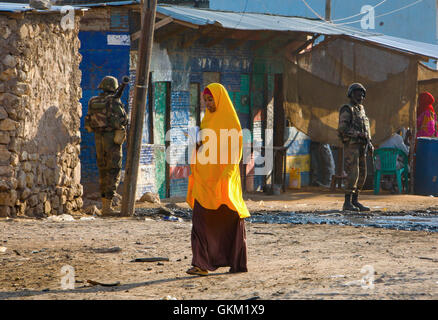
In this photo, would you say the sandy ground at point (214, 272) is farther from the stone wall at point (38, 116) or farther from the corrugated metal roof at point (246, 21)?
the corrugated metal roof at point (246, 21)

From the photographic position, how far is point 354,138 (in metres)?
12.5

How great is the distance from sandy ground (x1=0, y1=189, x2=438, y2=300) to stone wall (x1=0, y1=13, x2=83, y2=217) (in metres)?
0.52

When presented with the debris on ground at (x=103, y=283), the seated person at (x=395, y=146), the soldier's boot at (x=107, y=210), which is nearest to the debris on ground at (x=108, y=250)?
the debris on ground at (x=103, y=283)

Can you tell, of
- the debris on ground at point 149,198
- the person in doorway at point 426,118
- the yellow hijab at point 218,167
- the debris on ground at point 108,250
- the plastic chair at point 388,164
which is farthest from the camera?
the person in doorway at point 426,118

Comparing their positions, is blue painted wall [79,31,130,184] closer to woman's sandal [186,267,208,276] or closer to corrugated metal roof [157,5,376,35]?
corrugated metal roof [157,5,376,35]

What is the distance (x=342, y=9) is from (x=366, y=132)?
43.9 ft

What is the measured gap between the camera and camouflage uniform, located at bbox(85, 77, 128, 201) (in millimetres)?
11930

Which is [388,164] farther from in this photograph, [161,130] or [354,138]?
[161,130]

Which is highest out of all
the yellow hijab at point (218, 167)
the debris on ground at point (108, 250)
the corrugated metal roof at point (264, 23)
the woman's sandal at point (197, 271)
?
the corrugated metal roof at point (264, 23)

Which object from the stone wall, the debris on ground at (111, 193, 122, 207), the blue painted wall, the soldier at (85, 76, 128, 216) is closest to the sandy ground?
the stone wall

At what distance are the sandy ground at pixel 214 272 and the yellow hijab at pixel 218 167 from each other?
62 centimetres

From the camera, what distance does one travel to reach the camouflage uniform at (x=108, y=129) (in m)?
11.9

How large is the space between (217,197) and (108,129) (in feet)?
15.9
